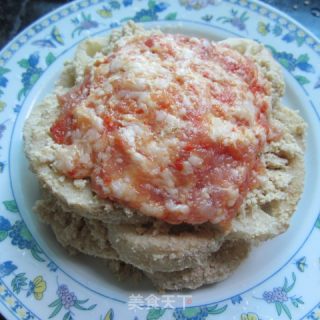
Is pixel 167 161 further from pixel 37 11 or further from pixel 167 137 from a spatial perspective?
pixel 37 11

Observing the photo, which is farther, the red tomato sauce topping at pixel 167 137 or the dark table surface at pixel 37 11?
the dark table surface at pixel 37 11

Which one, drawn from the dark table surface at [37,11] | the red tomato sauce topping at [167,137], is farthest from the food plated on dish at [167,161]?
the dark table surface at [37,11]

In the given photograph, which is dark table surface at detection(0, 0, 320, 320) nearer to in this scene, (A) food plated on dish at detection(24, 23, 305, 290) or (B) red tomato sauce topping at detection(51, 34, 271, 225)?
(A) food plated on dish at detection(24, 23, 305, 290)

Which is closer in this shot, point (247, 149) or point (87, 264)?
point (247, 149)

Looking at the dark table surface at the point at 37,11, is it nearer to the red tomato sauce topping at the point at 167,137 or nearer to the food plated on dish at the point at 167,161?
the food plated on dish at the point at 167,161

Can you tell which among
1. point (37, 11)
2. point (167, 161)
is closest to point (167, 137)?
point (167, 161)

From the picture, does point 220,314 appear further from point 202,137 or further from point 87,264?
point 202,137

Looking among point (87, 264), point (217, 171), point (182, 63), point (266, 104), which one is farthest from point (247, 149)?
point (87, 264)
